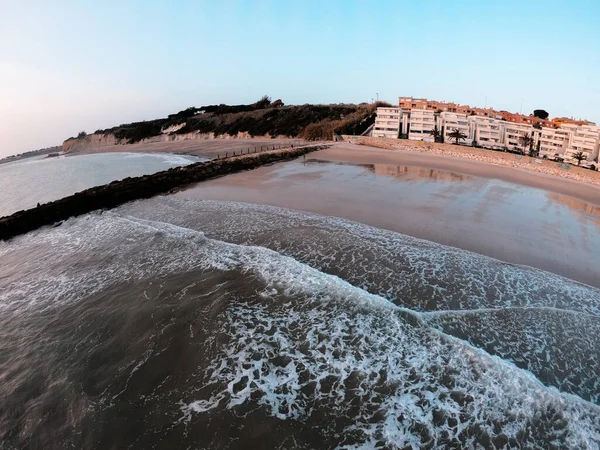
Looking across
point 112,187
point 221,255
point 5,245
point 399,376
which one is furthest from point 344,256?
point 112,187

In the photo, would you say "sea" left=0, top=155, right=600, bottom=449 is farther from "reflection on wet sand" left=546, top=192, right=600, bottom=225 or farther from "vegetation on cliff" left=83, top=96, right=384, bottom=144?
"vegetation on cliff" left=83, top=96, right=384, bottom=144

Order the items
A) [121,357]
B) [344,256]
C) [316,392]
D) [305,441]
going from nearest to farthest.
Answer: [305,441]
[316,392]
[121,357]
[344,256]

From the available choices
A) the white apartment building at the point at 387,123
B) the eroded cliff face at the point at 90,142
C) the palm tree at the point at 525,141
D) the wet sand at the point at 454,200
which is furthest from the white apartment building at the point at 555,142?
the eroded cliff face at the point at 90,142

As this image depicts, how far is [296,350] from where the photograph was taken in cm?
604

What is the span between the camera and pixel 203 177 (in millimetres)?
22078

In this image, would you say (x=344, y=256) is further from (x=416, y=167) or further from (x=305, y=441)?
(x=416, y=167)

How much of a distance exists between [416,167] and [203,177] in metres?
15.6

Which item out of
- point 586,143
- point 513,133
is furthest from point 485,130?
point 586,143

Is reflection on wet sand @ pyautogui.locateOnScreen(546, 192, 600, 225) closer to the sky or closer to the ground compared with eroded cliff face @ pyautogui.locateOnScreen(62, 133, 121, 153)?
closer to the ground

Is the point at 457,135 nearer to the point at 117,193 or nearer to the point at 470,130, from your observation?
the point at 470,130

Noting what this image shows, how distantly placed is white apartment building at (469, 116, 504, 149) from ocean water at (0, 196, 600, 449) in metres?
33.8

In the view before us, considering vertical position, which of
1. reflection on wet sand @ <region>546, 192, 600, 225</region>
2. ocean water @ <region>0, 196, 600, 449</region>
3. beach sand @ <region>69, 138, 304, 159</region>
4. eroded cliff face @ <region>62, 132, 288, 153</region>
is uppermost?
eroded cliff face @ <region>62, 132, 288, 153</region>

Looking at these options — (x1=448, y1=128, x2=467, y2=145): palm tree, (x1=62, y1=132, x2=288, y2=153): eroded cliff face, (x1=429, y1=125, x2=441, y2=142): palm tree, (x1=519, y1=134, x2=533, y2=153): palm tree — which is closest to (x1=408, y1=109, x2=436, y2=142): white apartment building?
(x1=429, y1=125, x2=441, y2=142): palm tree

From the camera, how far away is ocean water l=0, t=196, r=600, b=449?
15.0 feet
